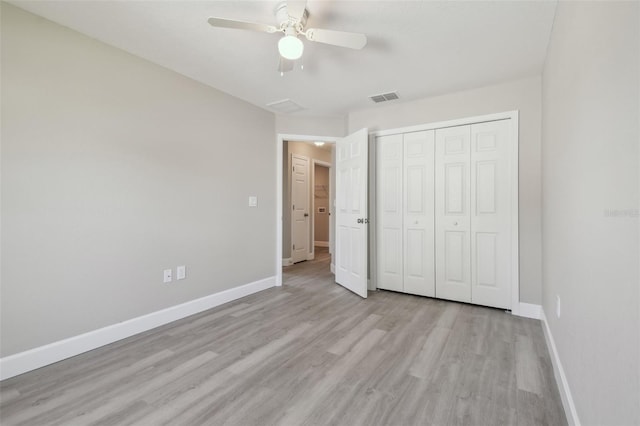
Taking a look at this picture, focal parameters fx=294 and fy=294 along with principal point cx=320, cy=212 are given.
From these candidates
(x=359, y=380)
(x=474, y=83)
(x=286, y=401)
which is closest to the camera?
(x=286, y=401)

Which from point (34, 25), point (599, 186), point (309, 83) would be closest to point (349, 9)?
point (309, 83)

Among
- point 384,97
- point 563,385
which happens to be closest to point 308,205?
point 384,97

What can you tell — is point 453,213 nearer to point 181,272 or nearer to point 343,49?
point 343,49

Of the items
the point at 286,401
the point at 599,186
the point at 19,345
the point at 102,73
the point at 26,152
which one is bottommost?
the point at 286,401

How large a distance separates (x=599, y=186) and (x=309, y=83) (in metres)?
2.61

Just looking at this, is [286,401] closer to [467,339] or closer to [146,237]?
[467,339]

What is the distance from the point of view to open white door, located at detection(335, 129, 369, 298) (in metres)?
3.45

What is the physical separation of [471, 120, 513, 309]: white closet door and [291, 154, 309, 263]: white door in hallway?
11.0 feet

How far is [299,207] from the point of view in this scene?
19.6 feet

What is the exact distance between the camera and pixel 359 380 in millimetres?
1827

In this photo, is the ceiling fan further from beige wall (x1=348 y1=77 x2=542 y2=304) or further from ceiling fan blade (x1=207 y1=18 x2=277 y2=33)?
beige wall (x1=348 y1=77 x2=542 y2=304)

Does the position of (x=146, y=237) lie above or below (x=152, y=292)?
above

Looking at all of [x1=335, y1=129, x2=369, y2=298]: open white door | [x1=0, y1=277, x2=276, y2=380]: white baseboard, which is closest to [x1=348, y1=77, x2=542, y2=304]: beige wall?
[x1=335, y1=129, x2=369, y2=298]: open white door

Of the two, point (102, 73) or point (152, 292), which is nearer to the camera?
point (102, 73)
